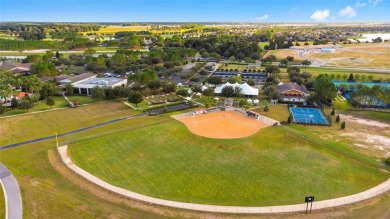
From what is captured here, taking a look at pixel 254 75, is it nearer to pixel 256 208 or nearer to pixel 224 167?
pixel 224 167

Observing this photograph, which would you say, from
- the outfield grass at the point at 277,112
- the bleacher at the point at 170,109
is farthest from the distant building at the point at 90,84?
the outfield grass at the point at 277,112

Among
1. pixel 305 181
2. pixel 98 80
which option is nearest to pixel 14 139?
pixel 98 80

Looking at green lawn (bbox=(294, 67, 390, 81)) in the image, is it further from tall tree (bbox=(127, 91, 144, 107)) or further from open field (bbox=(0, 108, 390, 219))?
open field (bbox=(0, 108, 390, 219))

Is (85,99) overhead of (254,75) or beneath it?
beneath

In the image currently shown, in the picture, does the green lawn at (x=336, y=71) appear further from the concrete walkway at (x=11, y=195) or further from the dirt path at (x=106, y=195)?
the concrete walkway at (x=11, y=195)

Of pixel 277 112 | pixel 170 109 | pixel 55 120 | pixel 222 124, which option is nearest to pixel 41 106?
pixel 55 120

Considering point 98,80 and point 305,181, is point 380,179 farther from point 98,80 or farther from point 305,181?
point 98,80
